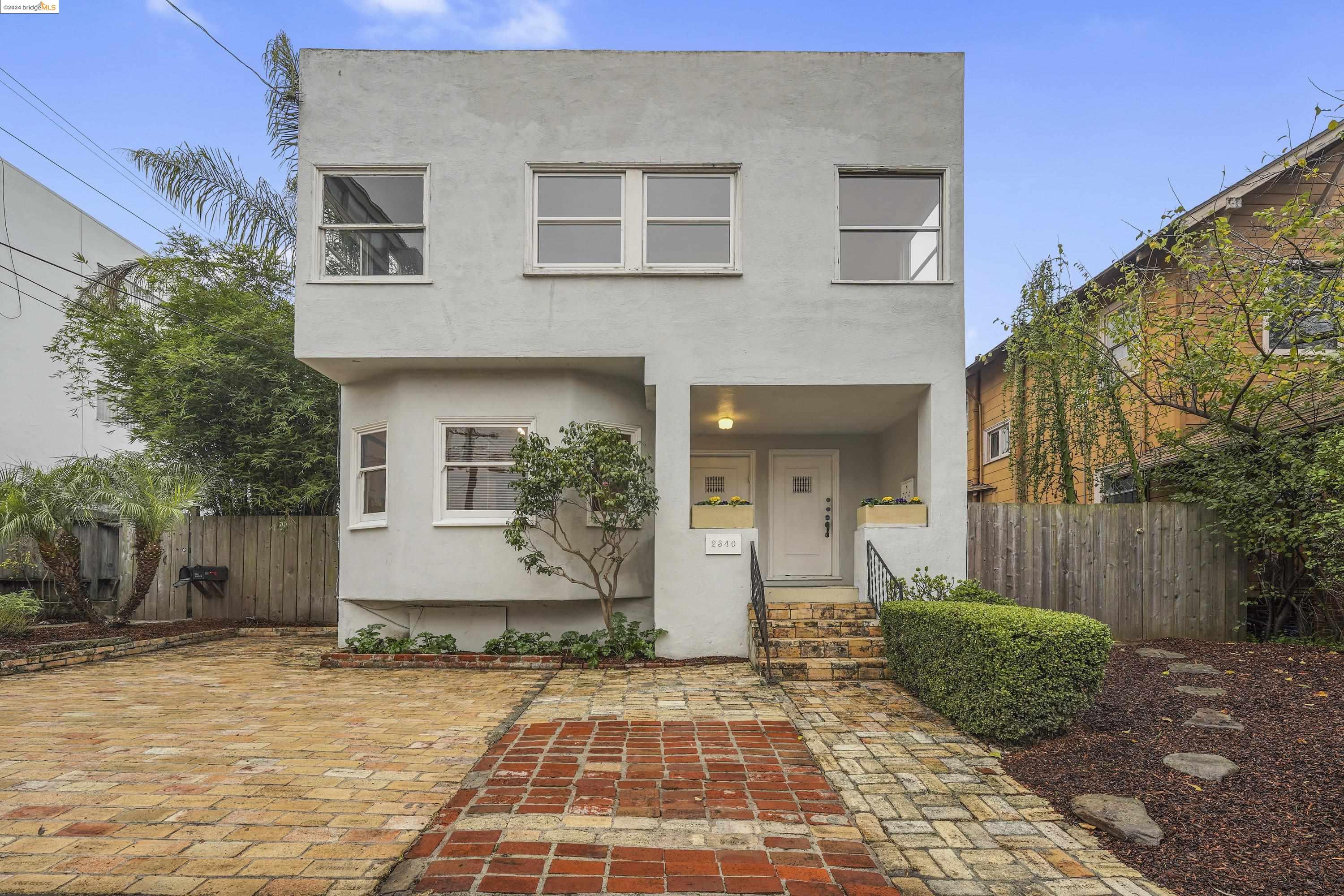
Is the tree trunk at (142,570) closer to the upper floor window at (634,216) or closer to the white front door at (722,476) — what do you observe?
the upper floor window at (634,216)

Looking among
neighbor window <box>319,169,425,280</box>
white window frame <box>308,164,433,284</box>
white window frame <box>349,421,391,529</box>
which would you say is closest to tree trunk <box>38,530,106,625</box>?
white window frame <box>349,421,391,529</box>

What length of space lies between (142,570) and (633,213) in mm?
8518

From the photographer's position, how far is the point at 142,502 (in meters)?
10.6

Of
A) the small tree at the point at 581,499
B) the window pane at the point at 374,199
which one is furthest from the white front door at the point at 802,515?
the window pane at the point at 374,199

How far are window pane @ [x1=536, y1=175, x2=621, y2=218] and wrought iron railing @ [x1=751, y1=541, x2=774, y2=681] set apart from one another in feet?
14.3

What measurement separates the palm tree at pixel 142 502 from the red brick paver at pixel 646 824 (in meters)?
8.08

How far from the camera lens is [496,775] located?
4.54 metres

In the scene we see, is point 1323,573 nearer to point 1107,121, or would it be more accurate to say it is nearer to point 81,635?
point 1107,121

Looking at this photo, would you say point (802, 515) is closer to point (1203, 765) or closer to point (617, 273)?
point (617, 273)

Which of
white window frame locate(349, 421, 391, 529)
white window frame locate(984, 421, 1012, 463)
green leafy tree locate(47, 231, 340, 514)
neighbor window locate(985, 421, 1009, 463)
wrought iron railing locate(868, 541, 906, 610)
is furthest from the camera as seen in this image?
neighbor window locate(985, 421, 1009, 463)

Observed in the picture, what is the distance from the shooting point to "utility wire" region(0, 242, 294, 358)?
13367 mm

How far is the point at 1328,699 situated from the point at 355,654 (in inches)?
361

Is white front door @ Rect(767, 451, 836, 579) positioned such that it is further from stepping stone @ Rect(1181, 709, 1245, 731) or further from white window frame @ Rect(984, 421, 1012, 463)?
stepping stone @ Rect(1181, 709, 1245, 731)

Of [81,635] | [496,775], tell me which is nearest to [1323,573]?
[496,775]
